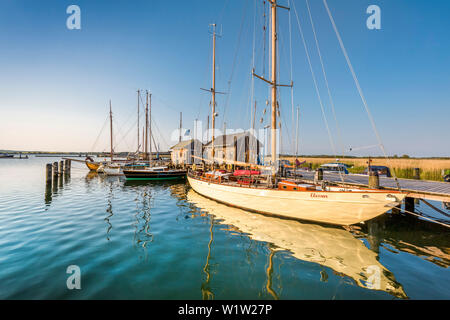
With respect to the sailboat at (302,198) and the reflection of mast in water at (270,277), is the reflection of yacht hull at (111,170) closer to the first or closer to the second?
the sailboat at (302,198)

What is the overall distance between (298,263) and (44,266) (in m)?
8.56

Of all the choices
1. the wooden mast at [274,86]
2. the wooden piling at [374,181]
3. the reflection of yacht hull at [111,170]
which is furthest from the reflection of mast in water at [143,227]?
the reflection of yacht hull at [111,170]

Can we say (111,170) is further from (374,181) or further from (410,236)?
(410,236)

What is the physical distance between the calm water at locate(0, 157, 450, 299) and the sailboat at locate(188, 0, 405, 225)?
2.34 ft

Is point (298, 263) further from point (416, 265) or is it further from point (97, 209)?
point (97, 209)

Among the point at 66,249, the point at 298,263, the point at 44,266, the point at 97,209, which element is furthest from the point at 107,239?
the point at 298,263

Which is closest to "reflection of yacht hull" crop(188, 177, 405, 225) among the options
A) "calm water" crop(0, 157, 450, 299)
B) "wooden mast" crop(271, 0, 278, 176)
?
"calm water" crop(0, 157, 450, 299)

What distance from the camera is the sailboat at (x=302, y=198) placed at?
8820 mm

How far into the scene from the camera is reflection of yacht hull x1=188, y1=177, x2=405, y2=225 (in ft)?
28.5

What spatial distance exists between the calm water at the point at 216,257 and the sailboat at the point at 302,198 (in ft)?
2.34

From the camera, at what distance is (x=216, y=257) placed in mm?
7113

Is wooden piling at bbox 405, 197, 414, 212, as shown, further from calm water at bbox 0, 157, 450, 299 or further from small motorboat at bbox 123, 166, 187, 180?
small motorboat at bbox 123, 166, 187, 180

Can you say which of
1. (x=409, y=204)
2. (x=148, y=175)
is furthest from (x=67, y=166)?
(x=409, y=204)

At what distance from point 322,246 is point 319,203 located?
245 centimetres
